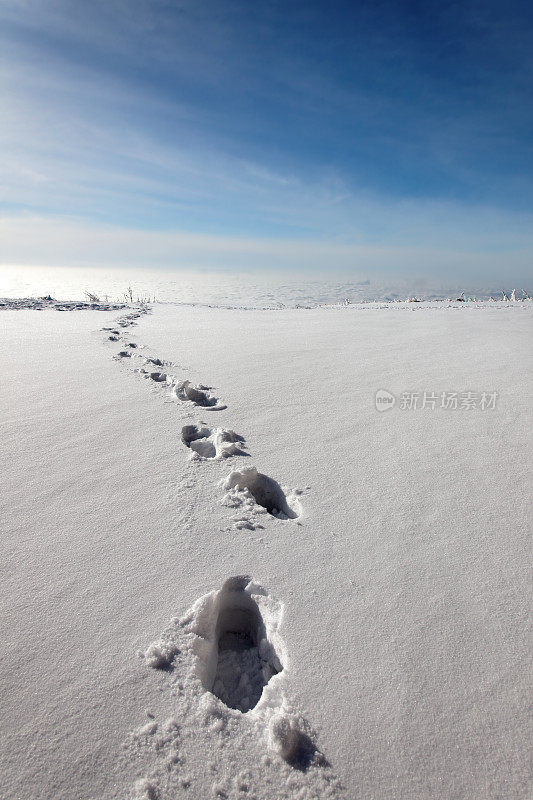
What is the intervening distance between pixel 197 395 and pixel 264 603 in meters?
1.89

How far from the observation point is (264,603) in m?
1.16

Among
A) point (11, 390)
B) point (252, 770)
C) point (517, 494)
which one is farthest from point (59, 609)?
point (11, 390)

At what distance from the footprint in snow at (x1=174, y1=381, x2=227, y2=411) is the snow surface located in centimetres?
17

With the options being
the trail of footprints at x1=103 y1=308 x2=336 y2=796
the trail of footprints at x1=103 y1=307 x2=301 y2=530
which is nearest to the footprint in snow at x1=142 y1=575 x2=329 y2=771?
the trail of footprints at x1=103 y1=308 x2=336 y2=796

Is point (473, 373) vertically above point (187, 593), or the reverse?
point (473, 373)

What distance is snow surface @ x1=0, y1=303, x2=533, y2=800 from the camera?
823 millimetres

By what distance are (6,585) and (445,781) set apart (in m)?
1.24

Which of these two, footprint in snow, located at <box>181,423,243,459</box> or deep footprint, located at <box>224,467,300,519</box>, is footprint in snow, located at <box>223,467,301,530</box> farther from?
footprint in snow, located at <box>181,423,243,459</box>

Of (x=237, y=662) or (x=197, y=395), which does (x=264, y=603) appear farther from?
(x=197, y=395)

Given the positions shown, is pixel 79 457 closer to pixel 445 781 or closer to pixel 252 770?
pixel 252 770

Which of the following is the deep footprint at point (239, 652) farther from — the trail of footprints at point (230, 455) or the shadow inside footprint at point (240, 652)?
the trail of footprints at point (230, 455)

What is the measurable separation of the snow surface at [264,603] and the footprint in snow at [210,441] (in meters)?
0.02

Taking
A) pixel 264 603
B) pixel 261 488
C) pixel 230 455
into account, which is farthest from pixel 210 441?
pixel 264 603

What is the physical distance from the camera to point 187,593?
3.85 feet
